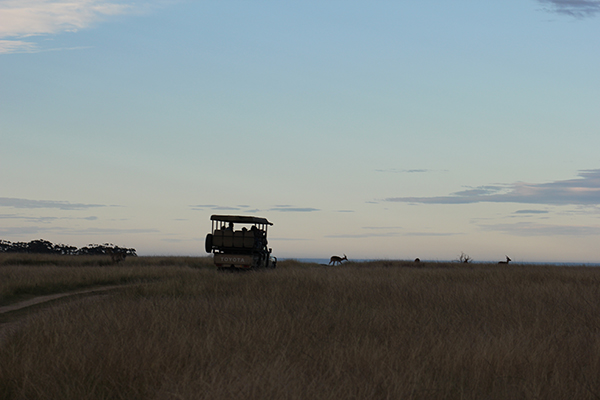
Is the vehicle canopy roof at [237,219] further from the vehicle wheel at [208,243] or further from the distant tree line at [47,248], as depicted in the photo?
the distant tree line at [47,248]

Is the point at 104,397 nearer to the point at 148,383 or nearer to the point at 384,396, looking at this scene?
the point at 148,383

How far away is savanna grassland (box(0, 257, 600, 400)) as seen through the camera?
19.4 ft

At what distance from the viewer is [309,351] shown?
303 inches

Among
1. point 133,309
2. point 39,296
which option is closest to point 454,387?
point 133,309

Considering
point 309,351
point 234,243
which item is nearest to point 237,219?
point 234,243

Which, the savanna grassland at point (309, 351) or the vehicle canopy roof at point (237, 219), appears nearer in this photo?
the savanna grassland at point (309, 351)

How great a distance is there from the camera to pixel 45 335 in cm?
840

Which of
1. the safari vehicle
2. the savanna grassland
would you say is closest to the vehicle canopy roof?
the safari vehicle

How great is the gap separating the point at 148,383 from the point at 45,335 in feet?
10.4

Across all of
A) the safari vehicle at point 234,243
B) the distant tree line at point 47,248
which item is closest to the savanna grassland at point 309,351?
the safari vehicle at point 234,243

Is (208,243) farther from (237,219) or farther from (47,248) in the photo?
(47,248)

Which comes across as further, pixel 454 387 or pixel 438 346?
pixel 438 346

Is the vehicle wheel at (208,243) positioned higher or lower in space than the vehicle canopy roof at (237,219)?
lower

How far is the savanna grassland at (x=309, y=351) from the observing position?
592 centimetres
